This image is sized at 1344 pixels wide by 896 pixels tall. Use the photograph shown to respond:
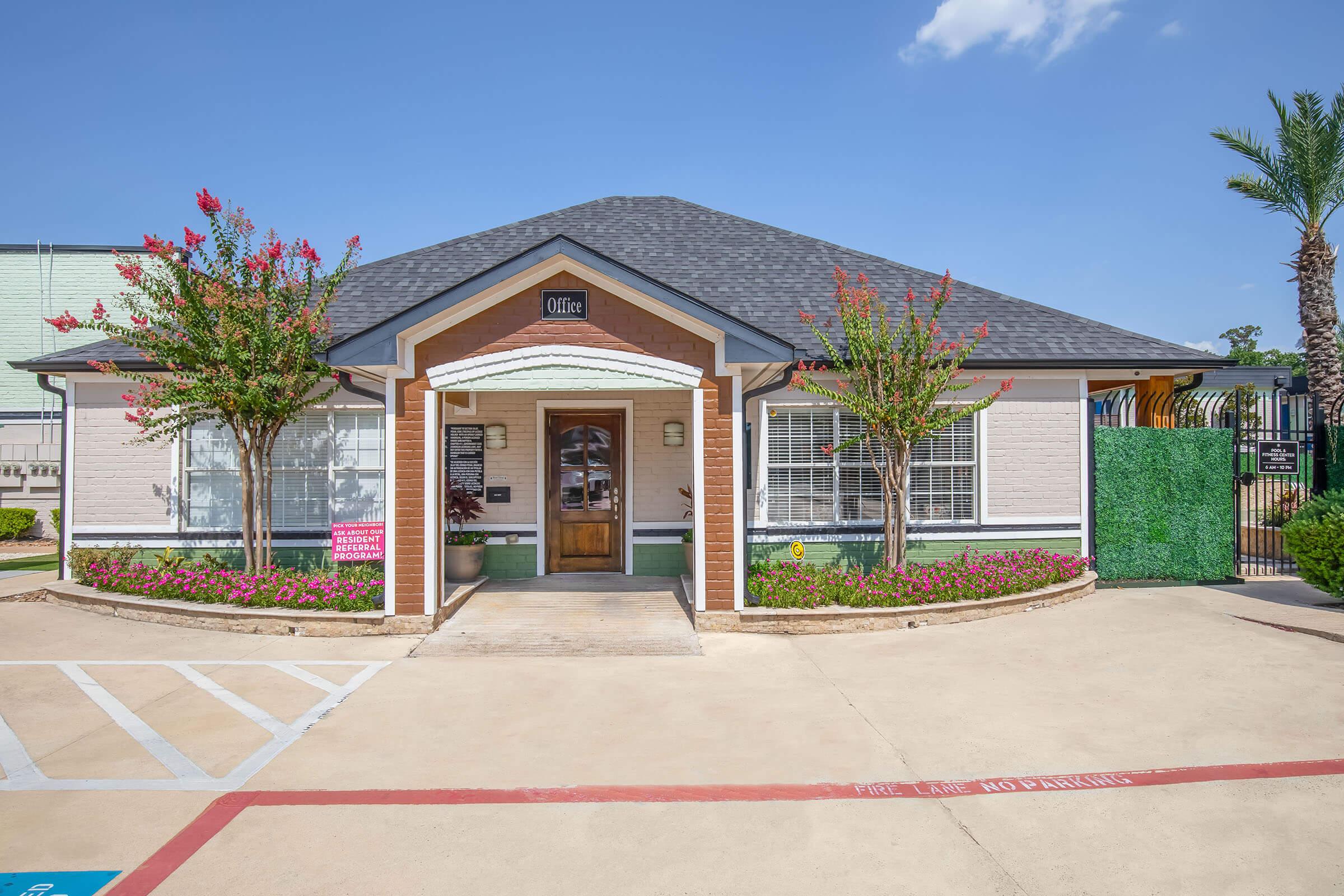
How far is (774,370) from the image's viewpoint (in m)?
8.78

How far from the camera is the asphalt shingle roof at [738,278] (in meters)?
10.3

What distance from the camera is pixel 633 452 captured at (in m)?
10.9

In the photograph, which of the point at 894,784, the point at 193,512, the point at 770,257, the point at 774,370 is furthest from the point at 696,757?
the point at 770,257

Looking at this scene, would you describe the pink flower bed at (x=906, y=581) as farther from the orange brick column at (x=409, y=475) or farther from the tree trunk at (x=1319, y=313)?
the tree trunk at (x=1319, y=313)

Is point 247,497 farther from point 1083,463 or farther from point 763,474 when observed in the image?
point 1083,463

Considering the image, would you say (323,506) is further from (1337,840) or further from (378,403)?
(1337,840)

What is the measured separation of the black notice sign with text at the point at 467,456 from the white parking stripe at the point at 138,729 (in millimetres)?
4802

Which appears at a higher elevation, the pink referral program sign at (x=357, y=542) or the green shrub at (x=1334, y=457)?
the green shrub at (x=1334, y=457)

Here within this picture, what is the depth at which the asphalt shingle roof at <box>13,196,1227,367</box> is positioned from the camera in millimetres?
10258

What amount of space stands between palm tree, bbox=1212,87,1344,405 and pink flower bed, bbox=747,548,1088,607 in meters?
8.80

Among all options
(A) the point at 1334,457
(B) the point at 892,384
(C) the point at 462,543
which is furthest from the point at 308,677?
(A) the point at 1334,457

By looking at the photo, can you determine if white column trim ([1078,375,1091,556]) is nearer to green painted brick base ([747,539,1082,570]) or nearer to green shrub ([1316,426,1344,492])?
green painted brick base ([747,539,1082,570])

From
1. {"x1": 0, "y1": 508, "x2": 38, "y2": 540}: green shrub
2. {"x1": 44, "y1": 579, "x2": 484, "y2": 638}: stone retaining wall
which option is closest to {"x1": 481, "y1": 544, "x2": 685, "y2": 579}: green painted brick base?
{"x1": 44, "y1": 579, "x2": 484, "y2": 638}: stone retaining wall

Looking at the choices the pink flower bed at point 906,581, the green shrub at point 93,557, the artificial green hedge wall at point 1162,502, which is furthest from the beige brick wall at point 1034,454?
the green shrub at point 93,557
